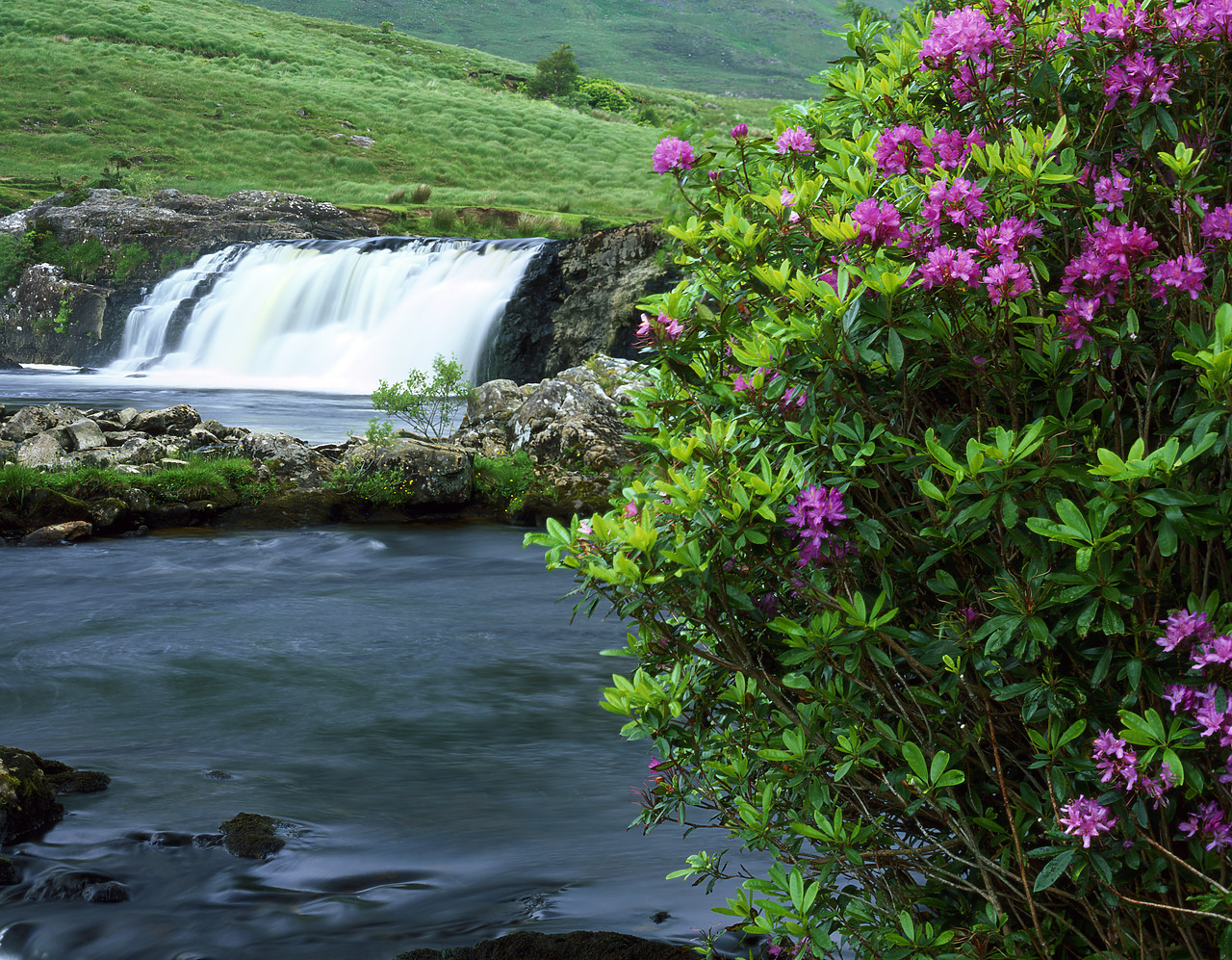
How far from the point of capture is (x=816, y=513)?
1856 millimetres

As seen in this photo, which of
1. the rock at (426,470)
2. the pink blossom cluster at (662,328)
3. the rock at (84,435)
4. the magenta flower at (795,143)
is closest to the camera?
the pink blossom cluster at (662,328)

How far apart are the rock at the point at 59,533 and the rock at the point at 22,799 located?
21.9 feet

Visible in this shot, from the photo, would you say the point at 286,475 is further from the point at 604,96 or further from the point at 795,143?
the point at 604,96

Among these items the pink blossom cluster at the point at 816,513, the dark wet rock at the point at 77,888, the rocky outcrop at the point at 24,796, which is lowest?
the dark wet rock at the point at 77,888

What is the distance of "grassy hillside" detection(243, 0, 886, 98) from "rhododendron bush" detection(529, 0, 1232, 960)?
126071mm

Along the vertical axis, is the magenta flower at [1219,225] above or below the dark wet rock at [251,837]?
above

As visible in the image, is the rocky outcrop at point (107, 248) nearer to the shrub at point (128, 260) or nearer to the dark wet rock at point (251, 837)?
the shrub at point (128, 260)

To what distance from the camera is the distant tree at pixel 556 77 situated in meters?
71.9

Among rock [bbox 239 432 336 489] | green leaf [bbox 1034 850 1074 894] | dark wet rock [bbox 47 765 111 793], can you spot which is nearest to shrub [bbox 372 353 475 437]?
rock [bbox 239 432 336 489]

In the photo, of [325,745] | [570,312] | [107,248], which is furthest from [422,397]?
[107,248]

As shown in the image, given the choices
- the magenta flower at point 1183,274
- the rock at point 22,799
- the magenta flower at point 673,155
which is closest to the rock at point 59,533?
the rock at point 22,799

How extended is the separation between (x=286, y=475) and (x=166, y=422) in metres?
2.88

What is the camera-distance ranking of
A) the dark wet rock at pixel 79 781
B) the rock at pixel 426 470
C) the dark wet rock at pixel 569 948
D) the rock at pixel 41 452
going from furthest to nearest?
the rock at pixel 426 470 → the rock at pixel 41 452 → the dark wet rock at pixel 79 781 → the dark wet rock at pixel 569 948

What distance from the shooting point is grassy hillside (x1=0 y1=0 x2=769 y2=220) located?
44938 millimetres
